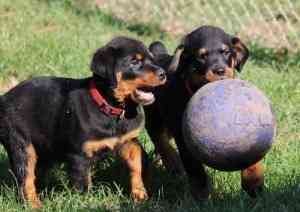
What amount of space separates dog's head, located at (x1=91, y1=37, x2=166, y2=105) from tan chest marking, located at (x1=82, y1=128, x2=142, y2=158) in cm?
28

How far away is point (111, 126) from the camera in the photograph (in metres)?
5.23

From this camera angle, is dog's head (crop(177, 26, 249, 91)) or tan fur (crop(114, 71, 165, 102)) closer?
tan fur (crop(114, 71, 165, 102))

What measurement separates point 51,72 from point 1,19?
7.60 ft

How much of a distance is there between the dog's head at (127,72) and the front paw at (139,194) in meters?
0.63

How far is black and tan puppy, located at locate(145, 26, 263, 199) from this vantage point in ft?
17.5

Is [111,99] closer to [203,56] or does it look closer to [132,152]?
[132,152]

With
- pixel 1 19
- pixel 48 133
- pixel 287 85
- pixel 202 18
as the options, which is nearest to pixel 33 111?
pixel 48 133

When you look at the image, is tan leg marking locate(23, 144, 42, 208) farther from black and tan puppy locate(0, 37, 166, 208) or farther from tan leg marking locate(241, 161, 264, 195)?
tan leg marking locate(241, 161, 264, 195)

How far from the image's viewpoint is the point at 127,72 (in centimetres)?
531

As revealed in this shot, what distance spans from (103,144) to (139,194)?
0.48 m

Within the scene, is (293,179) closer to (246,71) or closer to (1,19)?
(246,71)

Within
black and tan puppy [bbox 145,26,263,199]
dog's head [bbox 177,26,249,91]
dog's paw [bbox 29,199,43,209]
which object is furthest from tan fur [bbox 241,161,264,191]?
dog's paw [bbox 29,199,43,209]

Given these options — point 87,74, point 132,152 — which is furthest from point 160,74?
point 87,74

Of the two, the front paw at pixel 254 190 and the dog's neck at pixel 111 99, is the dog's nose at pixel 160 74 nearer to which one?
the dog's neck at pixel 111 99
